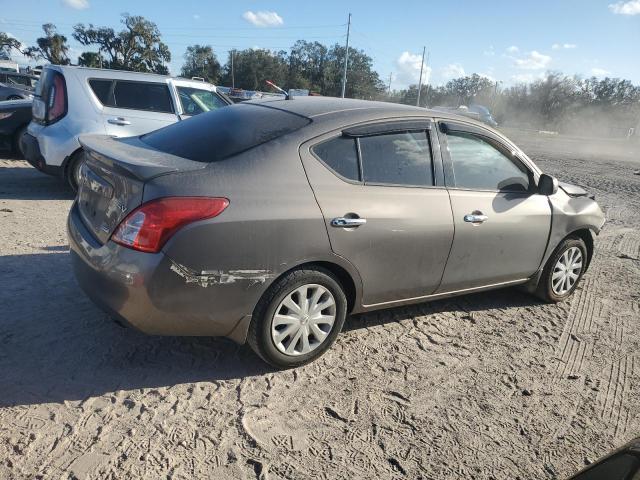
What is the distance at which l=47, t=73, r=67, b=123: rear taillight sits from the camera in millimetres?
6867

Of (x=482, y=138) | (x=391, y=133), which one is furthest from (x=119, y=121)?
(x=482, y=138)

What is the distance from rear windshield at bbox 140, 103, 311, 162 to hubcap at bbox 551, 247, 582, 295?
9.37ft

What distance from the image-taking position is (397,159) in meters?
3.52

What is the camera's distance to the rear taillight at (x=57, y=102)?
687 cm

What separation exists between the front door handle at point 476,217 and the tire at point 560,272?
3.74 ft

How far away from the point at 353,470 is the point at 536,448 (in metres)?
1.05

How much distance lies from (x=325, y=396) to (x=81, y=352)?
1599mm

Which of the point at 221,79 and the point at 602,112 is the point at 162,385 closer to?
the point at 602,112

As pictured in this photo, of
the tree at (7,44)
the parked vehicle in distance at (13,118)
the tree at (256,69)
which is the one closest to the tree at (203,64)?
the tree at (256,69)

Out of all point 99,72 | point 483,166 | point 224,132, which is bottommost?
point 483,166

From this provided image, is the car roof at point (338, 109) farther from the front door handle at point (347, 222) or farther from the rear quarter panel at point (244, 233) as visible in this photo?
the front door handle at point (347, 222)

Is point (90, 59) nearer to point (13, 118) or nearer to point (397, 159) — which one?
point (13, 118)

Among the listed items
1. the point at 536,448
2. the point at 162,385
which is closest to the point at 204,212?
the point at 162,385

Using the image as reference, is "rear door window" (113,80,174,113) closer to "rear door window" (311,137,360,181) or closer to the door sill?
"rear door window" (311,137,360,181)
